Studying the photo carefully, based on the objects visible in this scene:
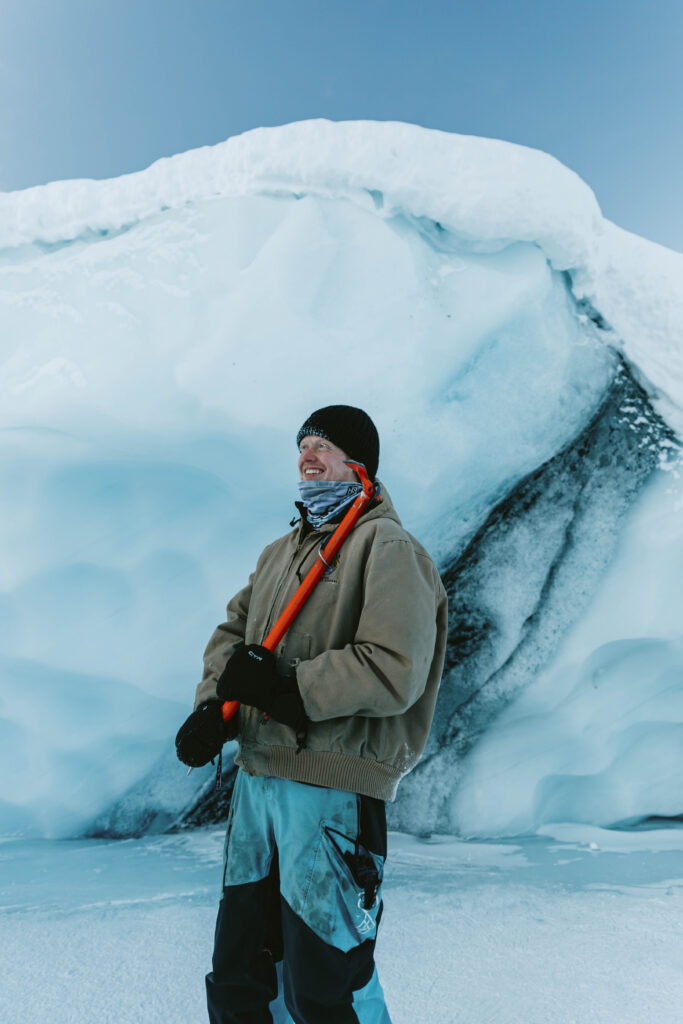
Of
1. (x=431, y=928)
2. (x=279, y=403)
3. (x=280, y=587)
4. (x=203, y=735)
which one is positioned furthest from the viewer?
(x=279, y=403)

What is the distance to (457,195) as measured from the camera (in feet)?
6.93

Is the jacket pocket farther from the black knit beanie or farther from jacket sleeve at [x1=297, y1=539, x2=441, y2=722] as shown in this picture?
the black knit beanie

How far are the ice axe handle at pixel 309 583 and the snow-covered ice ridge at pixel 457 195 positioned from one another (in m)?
1.49

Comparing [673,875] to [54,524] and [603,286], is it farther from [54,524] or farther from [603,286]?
[54,524]

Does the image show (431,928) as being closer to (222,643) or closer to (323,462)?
(222,643)

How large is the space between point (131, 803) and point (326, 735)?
148cm

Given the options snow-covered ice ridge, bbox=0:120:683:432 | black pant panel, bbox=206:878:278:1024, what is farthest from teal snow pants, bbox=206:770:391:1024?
snow-covered ice ridge, bbox=0:120:683:432

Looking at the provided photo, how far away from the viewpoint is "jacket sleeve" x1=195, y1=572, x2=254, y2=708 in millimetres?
1060

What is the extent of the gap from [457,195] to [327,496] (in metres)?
1.48

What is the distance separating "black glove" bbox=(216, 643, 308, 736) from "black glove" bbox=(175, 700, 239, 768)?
86mm

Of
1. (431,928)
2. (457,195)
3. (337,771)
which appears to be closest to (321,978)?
(337,771)

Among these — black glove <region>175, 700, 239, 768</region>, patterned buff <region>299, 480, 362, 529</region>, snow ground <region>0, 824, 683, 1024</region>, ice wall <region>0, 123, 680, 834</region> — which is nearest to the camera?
black glove <region>175, 700, 239, 768</region>

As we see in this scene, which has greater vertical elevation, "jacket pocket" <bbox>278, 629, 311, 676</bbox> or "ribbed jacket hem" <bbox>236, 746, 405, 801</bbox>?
"jacket pocket" <bbox>278, 629, 311, 676</bbox>

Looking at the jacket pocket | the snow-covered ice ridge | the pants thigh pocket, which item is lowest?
the pants thigh pocket
